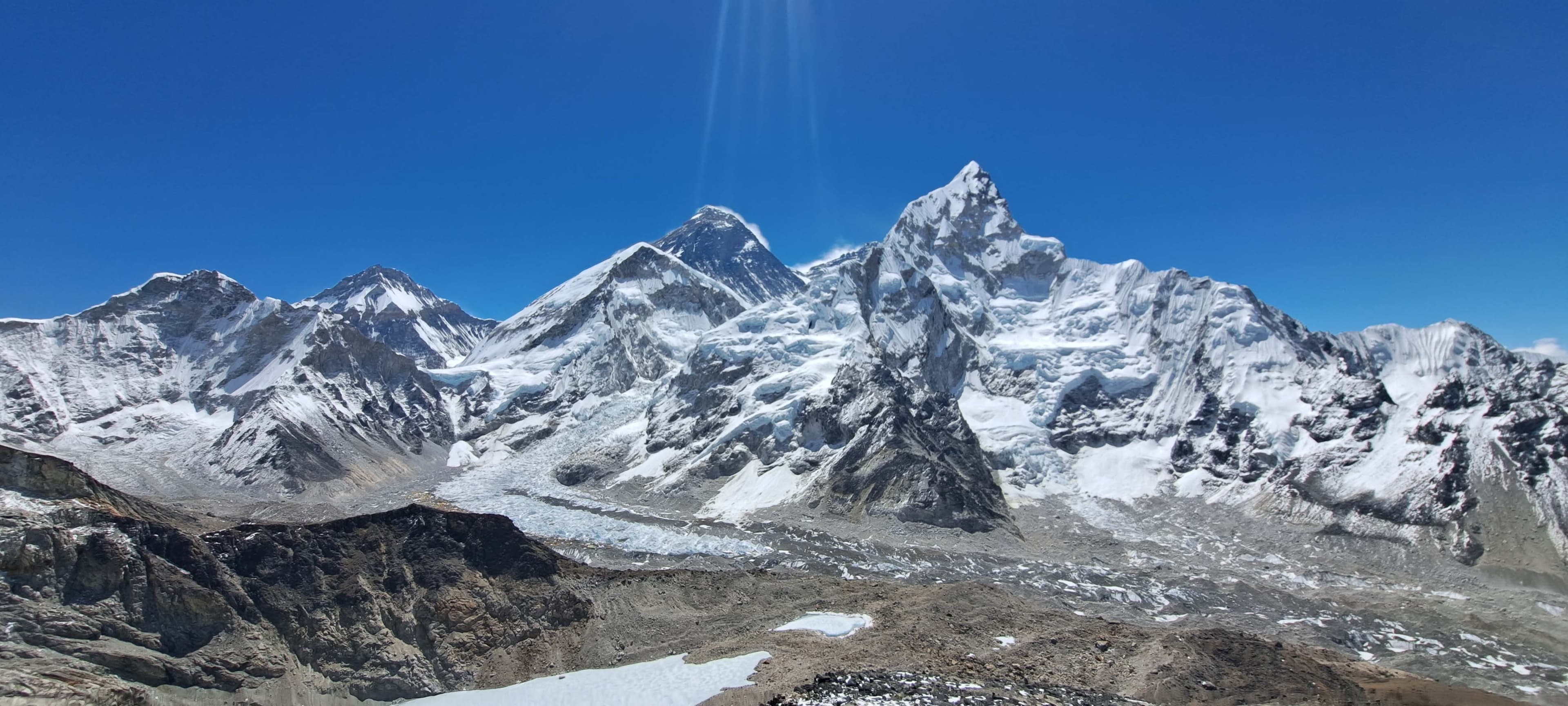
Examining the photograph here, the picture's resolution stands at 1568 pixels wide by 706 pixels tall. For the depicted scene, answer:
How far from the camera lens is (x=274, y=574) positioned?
5256 centimetres

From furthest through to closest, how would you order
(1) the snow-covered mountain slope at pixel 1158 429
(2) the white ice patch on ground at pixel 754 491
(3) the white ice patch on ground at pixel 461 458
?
(3) the white ice patch on ground at pixel 461 458 < (2) the white ice patch on ground at pixel 754 491 < (1) the snow-covered mountain slope at pixel 1158 429

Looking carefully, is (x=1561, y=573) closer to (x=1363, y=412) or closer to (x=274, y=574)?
(x=1363, y=412)

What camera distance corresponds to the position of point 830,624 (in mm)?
62906

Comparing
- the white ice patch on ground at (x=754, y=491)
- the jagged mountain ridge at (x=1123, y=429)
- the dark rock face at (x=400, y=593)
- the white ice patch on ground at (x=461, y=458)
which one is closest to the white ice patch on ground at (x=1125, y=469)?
the jagged mountain ridge at (x=1123, y=429)

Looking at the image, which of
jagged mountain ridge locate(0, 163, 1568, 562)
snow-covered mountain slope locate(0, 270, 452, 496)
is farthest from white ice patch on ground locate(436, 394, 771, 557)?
snow-covered mountain slope locate(0, 270, 452, 496)

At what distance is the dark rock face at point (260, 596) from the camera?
41.9 meters

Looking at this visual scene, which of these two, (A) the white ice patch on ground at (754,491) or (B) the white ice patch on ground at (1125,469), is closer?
(A) the white ice patch on ground at (754,491)

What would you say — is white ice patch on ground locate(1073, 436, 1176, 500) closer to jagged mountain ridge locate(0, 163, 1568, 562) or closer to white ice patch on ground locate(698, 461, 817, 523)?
jagged mountain ridge locate(0, 163, 1568, 562)

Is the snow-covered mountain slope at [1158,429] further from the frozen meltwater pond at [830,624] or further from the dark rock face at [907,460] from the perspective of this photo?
the frozen meltwater pond at [830,624]

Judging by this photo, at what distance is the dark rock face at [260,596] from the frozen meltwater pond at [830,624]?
56.1 feet

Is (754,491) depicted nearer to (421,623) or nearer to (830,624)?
(830,624)

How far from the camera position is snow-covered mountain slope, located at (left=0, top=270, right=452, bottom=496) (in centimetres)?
15312

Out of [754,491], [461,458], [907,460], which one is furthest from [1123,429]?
[461,458]

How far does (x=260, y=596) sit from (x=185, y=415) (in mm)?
166970
